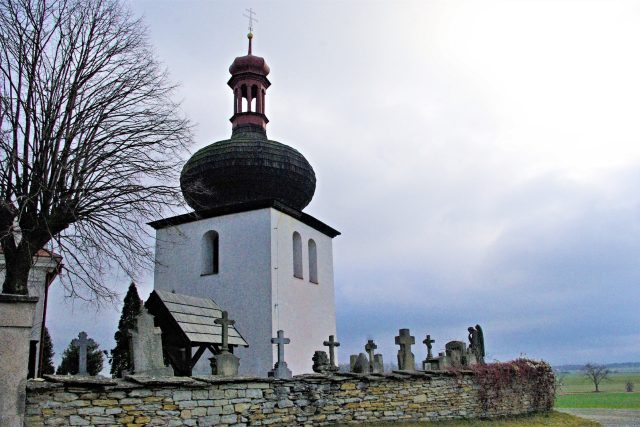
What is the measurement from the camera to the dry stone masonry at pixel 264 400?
25.7ft

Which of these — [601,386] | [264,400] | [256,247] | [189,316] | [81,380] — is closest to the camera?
[81,380]

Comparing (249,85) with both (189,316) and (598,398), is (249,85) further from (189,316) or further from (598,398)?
(598,398)

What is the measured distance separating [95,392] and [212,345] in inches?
232

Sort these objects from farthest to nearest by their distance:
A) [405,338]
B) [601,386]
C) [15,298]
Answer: [601,386] < [405,338] < [15,298]

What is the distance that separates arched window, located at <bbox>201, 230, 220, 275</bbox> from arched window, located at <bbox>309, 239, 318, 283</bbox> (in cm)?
332

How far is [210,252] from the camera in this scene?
65.8ft

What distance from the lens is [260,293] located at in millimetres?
17766

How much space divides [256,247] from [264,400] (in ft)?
28.4

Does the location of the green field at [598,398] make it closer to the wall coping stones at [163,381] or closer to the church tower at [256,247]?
the church tower at [256,247]

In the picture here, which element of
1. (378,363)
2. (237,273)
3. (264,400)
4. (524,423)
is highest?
(237,273)

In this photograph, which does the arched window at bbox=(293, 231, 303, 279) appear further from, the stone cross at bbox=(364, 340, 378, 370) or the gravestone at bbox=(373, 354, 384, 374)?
the gravestone at bbox=(373, 354, 384, 374)

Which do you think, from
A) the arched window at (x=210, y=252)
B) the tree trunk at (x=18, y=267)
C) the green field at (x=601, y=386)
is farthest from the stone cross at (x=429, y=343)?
the green field at (x=601, y=386)

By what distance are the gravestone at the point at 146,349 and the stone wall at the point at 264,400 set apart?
97cm

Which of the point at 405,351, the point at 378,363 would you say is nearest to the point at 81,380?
the point at 378,363
